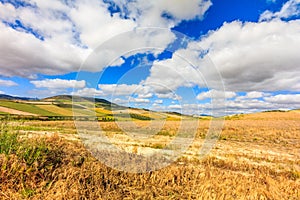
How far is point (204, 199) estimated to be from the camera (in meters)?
5.38

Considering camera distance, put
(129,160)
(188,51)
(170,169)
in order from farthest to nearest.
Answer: (188,51), (129,160), (170,169)

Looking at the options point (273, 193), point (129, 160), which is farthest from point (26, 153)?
point (273, 193)

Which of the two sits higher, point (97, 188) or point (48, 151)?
point (48, 151)

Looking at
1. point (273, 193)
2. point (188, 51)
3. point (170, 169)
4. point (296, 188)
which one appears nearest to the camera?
point (273, 193)

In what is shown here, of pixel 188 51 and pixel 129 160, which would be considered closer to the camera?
pixel 129 160

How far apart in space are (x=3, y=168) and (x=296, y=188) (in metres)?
7.25

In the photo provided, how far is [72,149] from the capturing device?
8.06m

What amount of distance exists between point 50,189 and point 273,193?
5.19 meters

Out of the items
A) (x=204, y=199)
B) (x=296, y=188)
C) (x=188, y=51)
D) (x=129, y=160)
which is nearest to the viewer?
(x=204, y=199)

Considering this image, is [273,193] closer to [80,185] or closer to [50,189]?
[80,185]

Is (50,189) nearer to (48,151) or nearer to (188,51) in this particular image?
(48,151)

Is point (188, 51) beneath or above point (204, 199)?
above

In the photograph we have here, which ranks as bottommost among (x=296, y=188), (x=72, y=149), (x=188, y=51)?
(x=296, y=188)

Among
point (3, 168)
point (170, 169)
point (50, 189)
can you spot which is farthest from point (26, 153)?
point (170, 169)
